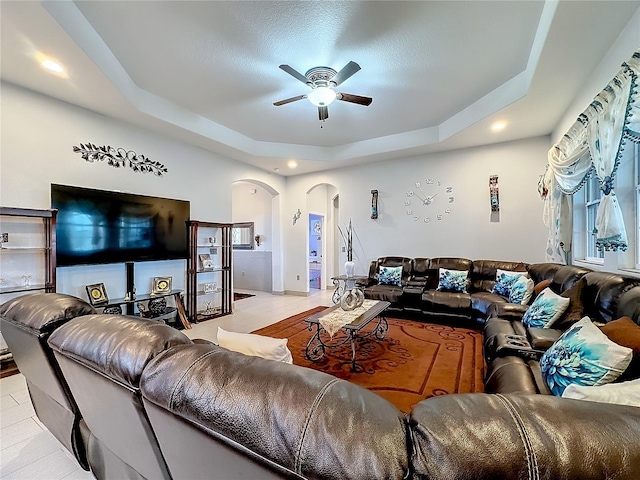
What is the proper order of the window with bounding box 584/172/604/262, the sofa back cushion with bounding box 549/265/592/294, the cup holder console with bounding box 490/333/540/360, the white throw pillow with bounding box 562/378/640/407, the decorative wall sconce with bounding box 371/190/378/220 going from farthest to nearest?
the decorative wall sconce with bounding box 371/190/378/220, the window with bounding box 584/172/604/262, the sofa back cushion with bounding box 549/265/592/294, the cup holder console with bounding box 490/333/540/360, the white throw pillow with bounding box 562/378/640/407

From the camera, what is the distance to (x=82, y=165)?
3523 millimetres

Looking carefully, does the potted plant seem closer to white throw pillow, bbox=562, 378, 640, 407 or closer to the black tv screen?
the black tv screen

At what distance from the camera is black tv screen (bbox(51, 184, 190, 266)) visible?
324cm

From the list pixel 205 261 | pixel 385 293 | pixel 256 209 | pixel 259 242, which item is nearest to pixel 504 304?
pixel 385 293

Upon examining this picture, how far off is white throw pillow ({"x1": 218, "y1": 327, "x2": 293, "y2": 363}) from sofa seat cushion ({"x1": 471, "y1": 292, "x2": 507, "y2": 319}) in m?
3.29

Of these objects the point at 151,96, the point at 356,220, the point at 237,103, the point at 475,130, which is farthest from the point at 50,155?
the point at 475,130

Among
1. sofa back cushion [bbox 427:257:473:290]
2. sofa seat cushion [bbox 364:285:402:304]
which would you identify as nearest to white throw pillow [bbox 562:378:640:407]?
sofa seat cushion [bbox 364:285:402:304]

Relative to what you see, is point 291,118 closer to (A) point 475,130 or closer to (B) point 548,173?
(A) point 475,130

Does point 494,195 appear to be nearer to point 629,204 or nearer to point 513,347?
point 629,204

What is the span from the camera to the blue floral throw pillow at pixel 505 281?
3.97m

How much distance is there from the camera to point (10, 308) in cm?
147

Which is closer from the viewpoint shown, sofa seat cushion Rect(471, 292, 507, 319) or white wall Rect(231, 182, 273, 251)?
sofa seat cushion Rect(471, 292, 507, 319)

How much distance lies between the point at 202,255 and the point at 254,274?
2.75m

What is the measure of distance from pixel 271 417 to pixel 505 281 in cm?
440
